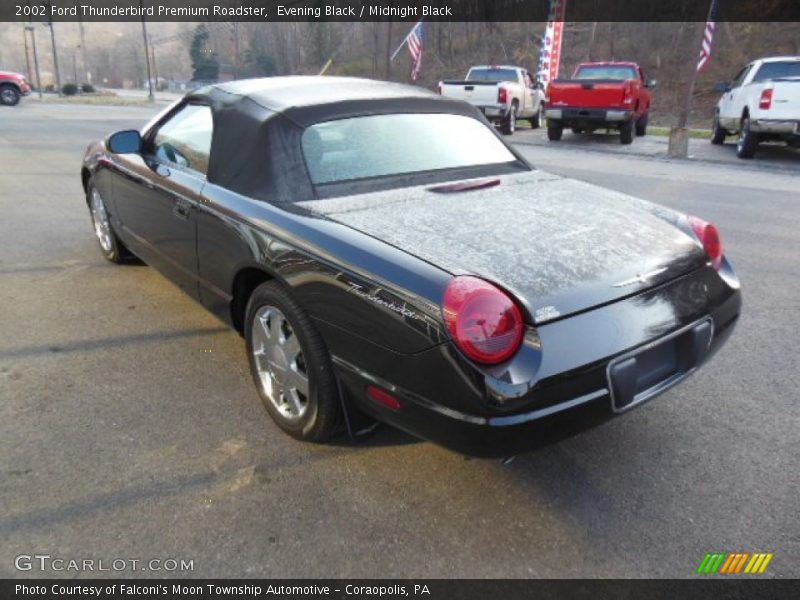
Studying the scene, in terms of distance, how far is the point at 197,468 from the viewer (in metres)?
2.56

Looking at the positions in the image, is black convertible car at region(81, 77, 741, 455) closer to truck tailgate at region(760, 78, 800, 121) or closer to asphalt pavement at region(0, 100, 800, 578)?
asphalt pavement at region(0, 100, 800, 578)

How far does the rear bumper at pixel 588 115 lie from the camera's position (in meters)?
14.4

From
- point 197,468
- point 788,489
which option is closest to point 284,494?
point 197,468

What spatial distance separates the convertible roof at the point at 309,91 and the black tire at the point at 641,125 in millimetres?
15392

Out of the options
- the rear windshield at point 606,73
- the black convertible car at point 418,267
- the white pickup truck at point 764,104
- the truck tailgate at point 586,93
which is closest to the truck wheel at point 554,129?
the truck tailgate at point 586,93

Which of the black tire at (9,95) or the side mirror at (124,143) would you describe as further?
the black tire at (9,95)

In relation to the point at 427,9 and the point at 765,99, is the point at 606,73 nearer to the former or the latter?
the point at 765,99

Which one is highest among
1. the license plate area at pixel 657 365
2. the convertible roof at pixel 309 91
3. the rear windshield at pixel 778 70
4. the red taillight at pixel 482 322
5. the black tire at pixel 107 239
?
the rear windshield at pixel 778 70

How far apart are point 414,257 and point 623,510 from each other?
4.05 ft

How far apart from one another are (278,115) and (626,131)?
547 inches

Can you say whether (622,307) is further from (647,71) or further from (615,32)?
(615,32)

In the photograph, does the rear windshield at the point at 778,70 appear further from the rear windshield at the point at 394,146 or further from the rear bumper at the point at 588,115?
the rear windshield at the point at 394,146

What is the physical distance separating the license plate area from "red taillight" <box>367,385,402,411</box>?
74cm

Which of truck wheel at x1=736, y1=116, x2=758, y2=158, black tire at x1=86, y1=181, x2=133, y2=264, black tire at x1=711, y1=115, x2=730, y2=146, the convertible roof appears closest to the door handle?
the convertible roof
